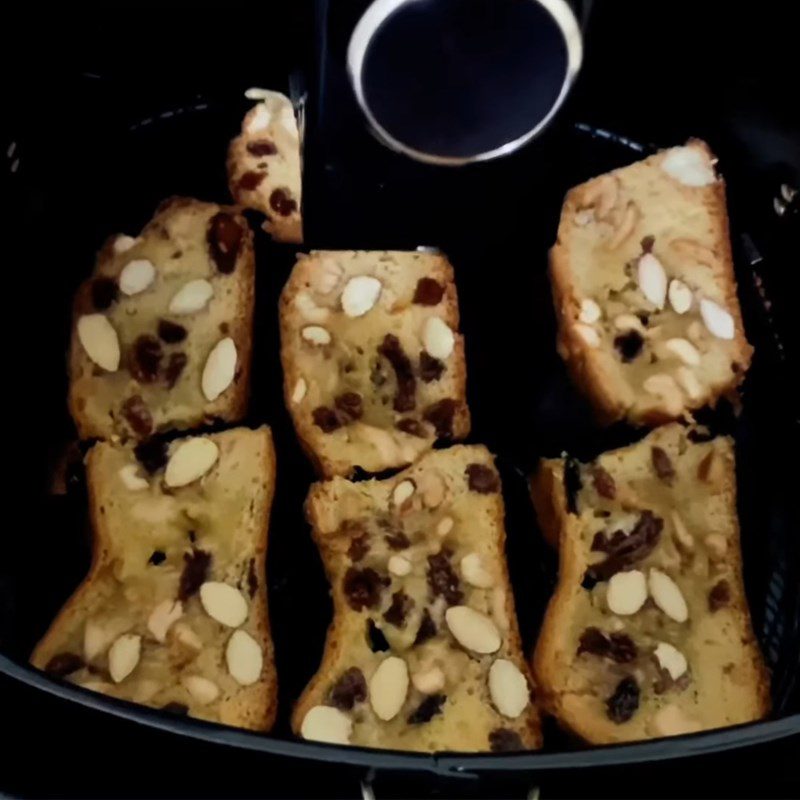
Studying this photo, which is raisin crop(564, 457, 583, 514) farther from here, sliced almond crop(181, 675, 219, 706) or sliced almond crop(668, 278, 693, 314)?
sliced almond crop(181, 675, 219, 706)

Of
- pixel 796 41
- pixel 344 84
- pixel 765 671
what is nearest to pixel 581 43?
pixel 344 84

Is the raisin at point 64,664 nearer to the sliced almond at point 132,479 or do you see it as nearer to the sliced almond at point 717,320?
the sliced almond at point 132,479

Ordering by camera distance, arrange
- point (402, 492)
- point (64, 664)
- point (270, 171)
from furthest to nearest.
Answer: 1. point (270, 171)
2. point (402, 492)
3. point (64, 664)

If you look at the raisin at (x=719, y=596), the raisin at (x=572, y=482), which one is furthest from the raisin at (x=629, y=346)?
the raisin at (x=719, y=596)

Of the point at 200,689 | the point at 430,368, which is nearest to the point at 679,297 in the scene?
the point at 430,368

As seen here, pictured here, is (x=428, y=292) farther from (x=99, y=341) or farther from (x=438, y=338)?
(x=99, y=341)

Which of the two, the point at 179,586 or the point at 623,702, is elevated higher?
the point at 179,586

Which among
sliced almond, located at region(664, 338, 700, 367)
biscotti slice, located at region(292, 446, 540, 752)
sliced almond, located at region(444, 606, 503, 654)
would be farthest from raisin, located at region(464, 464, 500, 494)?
sliced almond, located at region(664, 338, 700, 367)

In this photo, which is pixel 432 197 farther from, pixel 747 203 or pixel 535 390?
pixel 747 203
